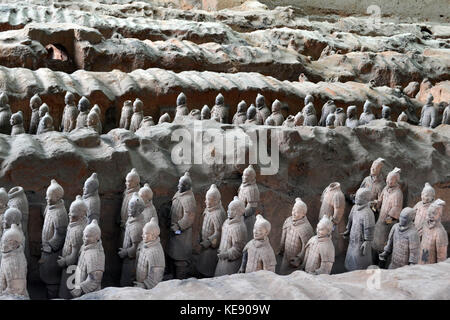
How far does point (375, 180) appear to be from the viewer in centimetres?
598

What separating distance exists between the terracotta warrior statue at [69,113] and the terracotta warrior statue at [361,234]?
157 inches

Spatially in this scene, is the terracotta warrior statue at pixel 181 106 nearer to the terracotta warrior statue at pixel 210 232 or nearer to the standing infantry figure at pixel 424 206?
the terracotta warrior statue at pixel 210 232

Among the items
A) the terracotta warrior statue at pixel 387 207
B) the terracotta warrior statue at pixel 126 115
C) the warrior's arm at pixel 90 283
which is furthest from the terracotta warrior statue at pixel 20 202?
the terracotta warrior statue at pixel 387 207

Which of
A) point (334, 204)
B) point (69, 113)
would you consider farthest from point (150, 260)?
point (69, 113)

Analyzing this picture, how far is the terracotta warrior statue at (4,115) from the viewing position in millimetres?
6846

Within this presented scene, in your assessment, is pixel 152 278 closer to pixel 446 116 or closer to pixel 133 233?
pixel 133 233

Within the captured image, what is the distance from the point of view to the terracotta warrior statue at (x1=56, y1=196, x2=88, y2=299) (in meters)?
4.38

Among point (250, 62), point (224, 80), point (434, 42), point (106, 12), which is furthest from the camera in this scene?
point (434, 42)

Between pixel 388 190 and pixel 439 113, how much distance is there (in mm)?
4668

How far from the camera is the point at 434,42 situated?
15398 mm

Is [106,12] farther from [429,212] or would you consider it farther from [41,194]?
[429,212]

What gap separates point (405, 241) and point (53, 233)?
3.12 m

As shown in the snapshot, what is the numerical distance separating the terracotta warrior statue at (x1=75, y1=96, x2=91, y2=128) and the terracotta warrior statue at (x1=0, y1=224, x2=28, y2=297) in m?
3.39
